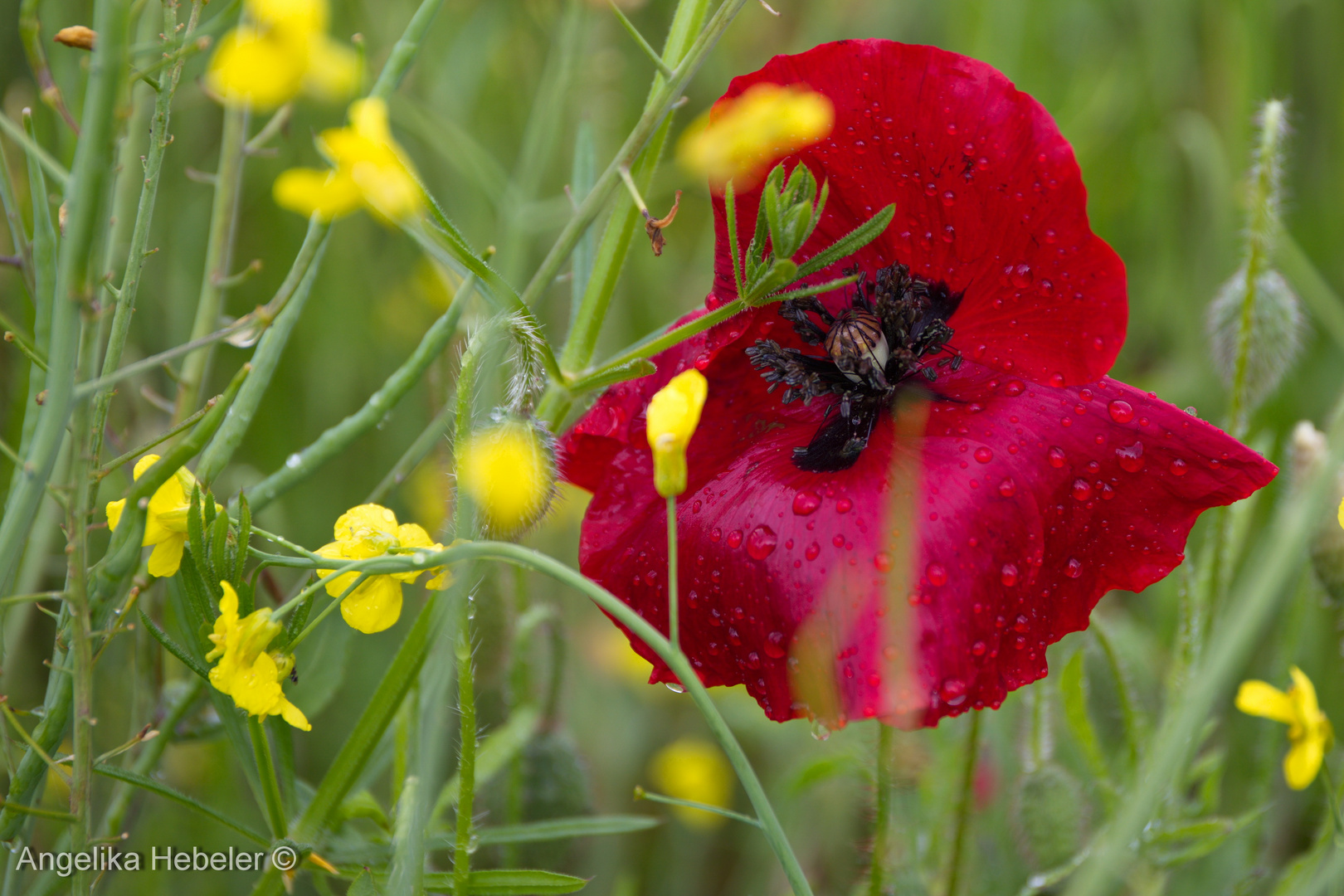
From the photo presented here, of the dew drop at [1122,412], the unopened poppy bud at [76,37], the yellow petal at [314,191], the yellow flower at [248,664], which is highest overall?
the unopened poppy bud at [76,37]

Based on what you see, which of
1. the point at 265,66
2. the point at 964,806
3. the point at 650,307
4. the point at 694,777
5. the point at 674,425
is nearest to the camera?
the point at 265,66

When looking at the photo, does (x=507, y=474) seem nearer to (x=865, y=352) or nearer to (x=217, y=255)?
(x=865, y=352)

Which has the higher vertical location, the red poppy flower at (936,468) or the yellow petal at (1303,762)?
the red poppy flower at (936,468)

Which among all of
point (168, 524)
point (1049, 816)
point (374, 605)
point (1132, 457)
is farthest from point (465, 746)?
point (1049, 816)

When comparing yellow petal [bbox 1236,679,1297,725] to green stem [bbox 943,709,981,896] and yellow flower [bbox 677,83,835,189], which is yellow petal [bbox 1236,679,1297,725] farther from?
yellow flower [bbox 677,83,835,189]

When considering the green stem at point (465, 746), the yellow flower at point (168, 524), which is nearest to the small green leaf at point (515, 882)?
the green stem at point (465, 746)

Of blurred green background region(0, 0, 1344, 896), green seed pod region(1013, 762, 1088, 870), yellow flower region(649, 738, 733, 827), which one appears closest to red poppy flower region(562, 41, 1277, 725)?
blurred green background region(0, 0, 1344, 896)

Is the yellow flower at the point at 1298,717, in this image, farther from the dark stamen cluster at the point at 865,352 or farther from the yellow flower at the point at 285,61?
the yellow flower at the point at 285,61
